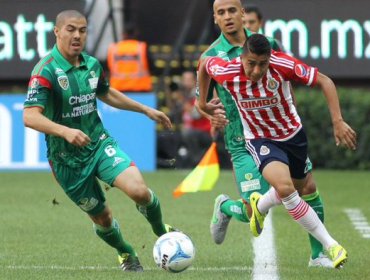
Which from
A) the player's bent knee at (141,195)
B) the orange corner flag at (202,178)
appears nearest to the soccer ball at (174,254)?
the player's bent knee at (141,195)

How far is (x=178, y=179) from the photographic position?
59.3ft

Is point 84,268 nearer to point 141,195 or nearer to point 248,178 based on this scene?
point 141,195

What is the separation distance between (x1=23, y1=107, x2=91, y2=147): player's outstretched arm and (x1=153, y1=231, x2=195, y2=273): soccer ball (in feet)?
3.25

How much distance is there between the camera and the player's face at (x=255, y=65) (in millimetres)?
9000

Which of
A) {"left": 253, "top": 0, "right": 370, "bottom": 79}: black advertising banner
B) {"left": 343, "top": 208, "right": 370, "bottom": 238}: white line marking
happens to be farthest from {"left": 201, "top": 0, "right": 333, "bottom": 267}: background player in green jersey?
{"left": 253, "top": 0, "right": 370, "bottom": 79}: black advertising banner

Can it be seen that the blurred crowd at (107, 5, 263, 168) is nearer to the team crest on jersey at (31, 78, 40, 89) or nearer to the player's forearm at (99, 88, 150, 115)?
the player's forearm at (99, 88, 150, 115)

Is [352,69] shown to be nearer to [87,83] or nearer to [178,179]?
[178,179]

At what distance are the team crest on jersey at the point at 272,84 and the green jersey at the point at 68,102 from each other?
4.21 feet

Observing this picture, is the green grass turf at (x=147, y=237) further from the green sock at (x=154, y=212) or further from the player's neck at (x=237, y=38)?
the player's neck at (x=237, y=38)

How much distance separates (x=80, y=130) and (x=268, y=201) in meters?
1.55

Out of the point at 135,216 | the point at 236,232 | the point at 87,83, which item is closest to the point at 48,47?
the point at 135,216

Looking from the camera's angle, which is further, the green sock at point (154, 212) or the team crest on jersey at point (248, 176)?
the team crest on jersey at point (248, 176)

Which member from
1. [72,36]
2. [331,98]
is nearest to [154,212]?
[72,36]

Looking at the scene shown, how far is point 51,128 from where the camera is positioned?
861 cm
